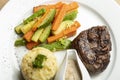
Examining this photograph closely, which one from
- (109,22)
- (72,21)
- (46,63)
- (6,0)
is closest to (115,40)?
(109,22)

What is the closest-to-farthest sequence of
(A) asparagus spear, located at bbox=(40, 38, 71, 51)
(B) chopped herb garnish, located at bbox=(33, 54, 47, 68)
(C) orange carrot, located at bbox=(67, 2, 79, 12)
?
(B) chopped herb garnish, located at bbox=(33, 54, 47, 68) < (A) asparagus spear, located at bbox=(40, 38, 71, 51) < (C) orange carrot, located at bbox=(67, 2, 79, 12)

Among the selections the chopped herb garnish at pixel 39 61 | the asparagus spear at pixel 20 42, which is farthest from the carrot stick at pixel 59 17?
the chopped herb garnish at pixel 39 61

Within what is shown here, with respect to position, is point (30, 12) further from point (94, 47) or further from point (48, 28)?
point (94, 47)

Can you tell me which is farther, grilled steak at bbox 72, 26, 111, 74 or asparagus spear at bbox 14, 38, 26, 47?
asparagus spear at bbox 14, 38, 26, 47

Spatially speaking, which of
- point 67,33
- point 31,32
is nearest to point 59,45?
point 67,33

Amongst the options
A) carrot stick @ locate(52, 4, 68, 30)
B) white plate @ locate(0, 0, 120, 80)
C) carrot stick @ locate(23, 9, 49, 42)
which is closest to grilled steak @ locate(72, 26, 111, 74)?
white plate @ locate(0, 0, 120, 80)

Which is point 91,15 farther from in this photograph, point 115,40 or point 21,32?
point 21,32

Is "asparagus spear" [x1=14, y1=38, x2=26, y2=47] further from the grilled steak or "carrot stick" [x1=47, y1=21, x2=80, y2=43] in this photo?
the grilled steak

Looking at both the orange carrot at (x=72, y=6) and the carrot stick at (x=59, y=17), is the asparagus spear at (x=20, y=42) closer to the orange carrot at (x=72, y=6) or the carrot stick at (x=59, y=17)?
the carrot stick at (x=59, y=17)
